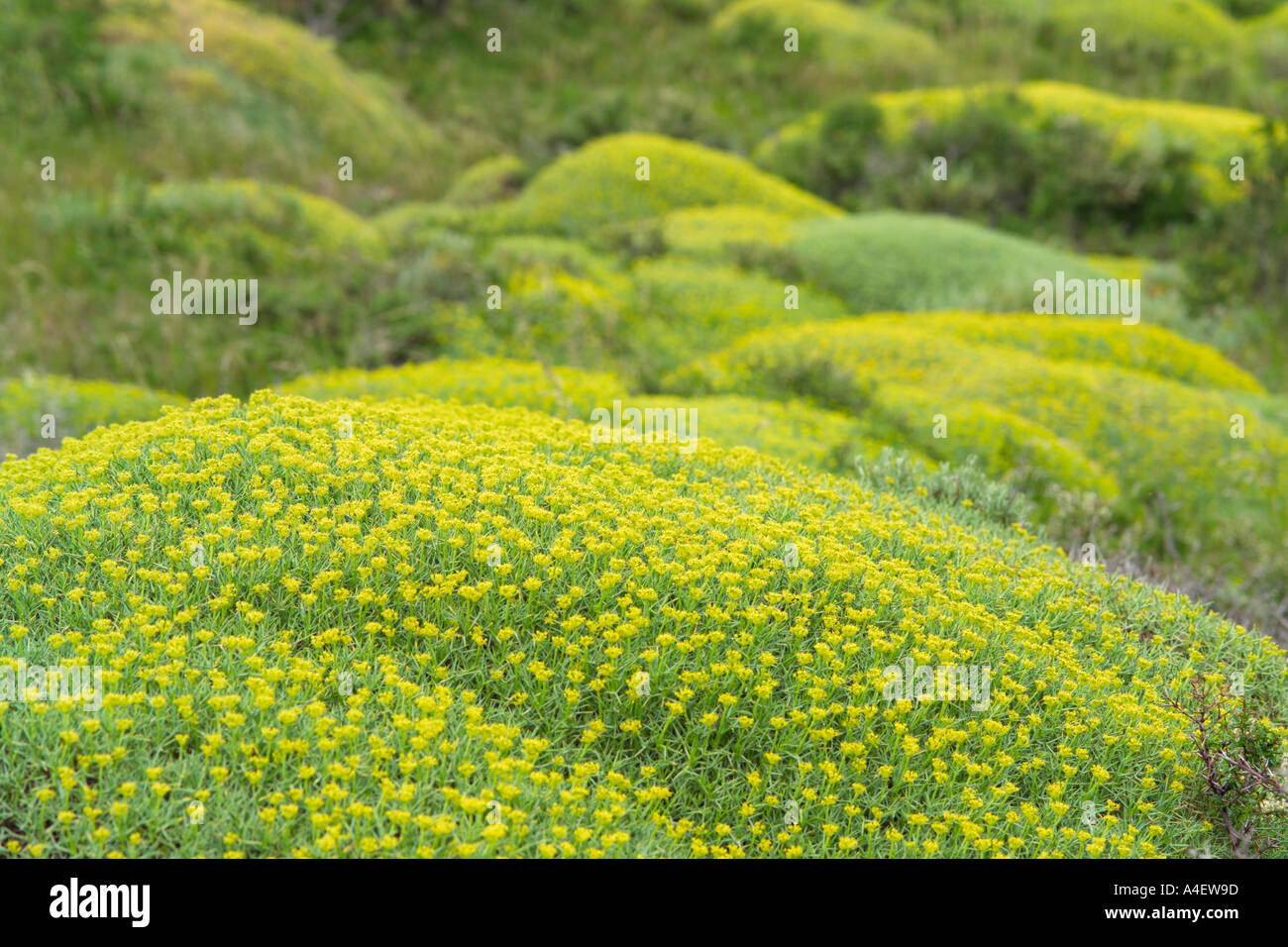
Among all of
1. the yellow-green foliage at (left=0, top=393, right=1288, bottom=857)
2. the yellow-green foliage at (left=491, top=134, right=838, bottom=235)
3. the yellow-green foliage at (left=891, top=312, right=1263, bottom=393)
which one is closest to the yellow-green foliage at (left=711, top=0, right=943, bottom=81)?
the yellow-green foliage at (left=491, top=134, right=838, bottom=235)

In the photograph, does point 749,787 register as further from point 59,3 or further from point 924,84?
point 924,84

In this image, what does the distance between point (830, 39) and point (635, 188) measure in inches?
606

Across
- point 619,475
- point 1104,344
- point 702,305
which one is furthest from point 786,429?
point 1104,344

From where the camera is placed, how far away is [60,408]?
884 cm

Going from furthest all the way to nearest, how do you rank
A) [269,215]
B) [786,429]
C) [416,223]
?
1. [416,223]
2. [269,215]
3. [786,429]

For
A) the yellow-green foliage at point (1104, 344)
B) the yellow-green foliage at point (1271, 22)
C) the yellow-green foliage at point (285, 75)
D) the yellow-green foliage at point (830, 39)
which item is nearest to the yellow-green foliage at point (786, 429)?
the yellow-green foliage at point (1104, 344)

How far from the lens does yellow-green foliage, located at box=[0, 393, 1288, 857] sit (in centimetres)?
333

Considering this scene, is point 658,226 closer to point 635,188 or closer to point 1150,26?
point 635,188

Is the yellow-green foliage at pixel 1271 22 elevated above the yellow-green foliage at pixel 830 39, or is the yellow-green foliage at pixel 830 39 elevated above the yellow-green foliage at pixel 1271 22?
the yellow-green foliage at pixel 1271 22

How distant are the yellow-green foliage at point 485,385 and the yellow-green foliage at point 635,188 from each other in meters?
7.10

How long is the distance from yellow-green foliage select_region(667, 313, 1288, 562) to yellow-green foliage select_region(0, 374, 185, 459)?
491 centimetres

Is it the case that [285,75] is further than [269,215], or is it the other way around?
[285,75]

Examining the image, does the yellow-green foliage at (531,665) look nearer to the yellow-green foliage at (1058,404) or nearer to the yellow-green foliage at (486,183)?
the yellow-green foliage at (1058,404)

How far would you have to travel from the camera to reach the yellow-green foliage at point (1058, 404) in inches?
342
